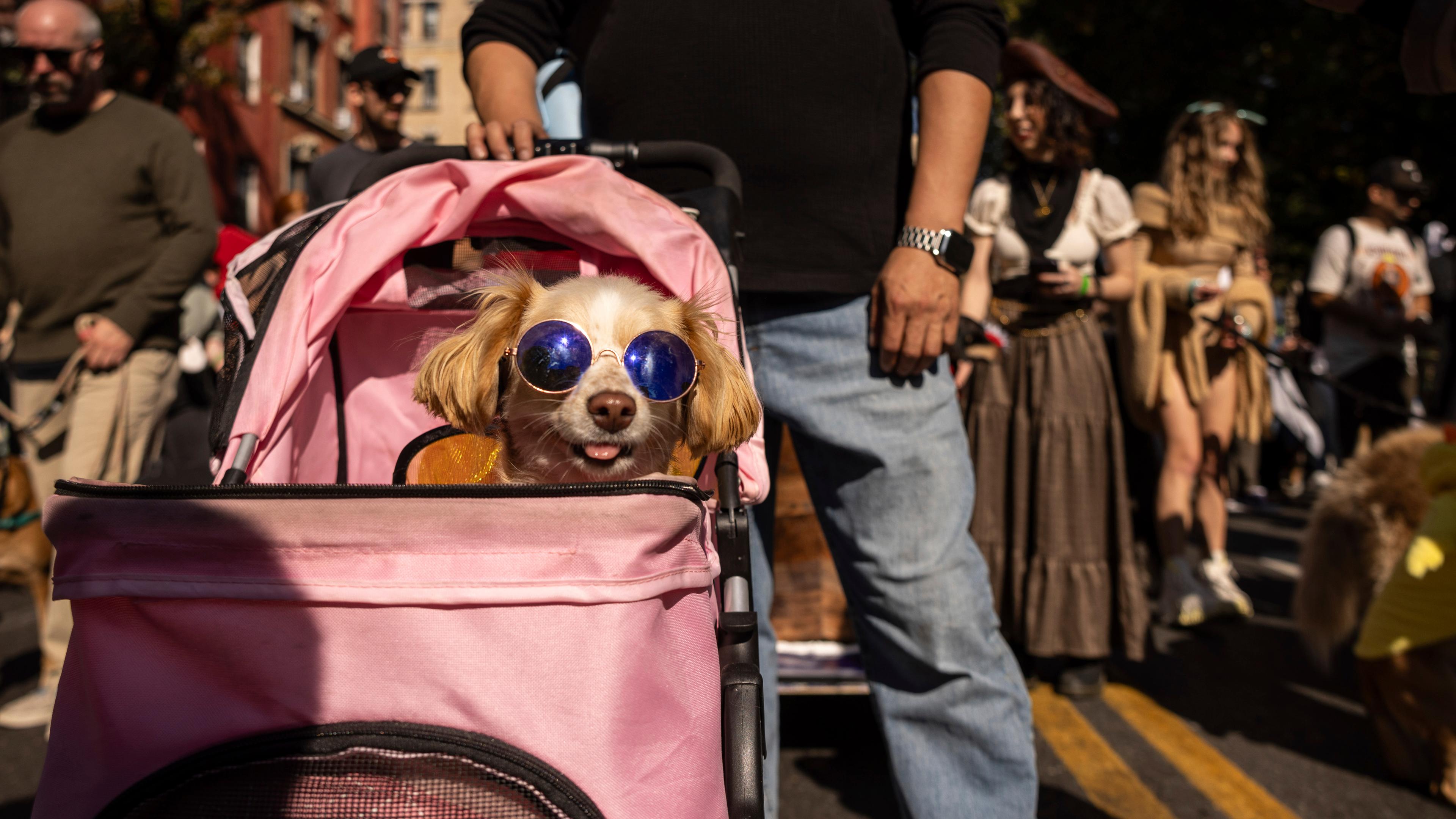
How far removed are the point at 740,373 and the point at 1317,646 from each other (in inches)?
129

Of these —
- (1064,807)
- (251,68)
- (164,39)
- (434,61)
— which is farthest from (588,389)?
(434,61)

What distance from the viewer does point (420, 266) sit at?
6.99ft

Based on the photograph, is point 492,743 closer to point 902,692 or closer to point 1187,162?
point 902,692

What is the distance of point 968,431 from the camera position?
443cm

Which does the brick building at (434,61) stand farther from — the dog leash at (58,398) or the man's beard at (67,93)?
the dog leash at (58,398)

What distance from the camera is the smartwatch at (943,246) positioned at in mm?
2107

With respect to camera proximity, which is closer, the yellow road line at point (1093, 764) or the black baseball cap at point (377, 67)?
the yellow road line at point (1093, 764)

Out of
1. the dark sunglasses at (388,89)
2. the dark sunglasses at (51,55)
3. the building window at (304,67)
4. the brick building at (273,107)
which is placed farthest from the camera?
the building window at (304,67)

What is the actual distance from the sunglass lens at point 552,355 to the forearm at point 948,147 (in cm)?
81

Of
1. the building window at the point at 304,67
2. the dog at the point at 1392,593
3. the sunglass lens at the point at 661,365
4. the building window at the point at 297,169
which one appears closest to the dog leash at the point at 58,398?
the sunglass lens at the point at 661,365

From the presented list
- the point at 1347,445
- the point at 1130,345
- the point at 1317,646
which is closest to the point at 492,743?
the point at 1317,646

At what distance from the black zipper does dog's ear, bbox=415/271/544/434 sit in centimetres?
60

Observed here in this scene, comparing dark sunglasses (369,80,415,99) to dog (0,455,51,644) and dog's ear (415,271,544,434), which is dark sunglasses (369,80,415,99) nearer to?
dog (0,455,51,644)

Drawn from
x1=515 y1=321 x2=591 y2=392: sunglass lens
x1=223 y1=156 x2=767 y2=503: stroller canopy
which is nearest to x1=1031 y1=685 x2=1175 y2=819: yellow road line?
x1=223 y1=156 x2=767 y2=503: stroller canopy
